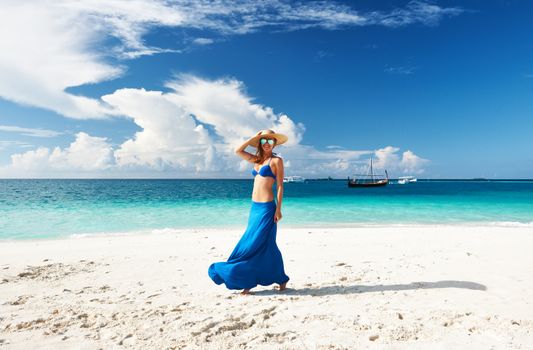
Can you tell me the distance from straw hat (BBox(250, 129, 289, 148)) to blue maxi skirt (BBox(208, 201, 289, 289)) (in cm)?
104

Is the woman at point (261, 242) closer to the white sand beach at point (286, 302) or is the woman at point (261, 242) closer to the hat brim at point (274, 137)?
the hat brim at point (274, 137)

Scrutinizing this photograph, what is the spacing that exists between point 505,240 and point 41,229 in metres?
20.5

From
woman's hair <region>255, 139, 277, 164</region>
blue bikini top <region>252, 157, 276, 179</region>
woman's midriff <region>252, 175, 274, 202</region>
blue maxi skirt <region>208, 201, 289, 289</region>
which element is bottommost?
blue maxi skirt <region>208, 201, 289, 289</region>

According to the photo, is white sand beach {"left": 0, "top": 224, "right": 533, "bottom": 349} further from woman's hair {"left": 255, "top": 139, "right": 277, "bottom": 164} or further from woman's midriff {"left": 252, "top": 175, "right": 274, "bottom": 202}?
woman's hair {"left": 255, "top": 139, "right": 277, "bottom": 164}

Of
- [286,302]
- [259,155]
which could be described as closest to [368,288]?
[286,302]

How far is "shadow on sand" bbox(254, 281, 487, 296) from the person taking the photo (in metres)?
5.48

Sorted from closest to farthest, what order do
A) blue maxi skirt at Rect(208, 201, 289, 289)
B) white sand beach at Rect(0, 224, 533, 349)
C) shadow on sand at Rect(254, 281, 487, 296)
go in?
white sand beach at Rect(0, 224, 533, 349)
blue maxi skirt at Rect(208, 201, 289, 289)
shadow on sand at Rect(254, 281, 487, 296)

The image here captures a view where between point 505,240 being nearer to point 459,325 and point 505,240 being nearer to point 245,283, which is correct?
point 459,325

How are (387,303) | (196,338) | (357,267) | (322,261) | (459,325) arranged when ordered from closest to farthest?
1. (196,338)
2. (459,325)
3. (387,303)
4. (357,267)
5. (322,261)

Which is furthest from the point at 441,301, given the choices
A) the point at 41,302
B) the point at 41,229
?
the point at 41,229

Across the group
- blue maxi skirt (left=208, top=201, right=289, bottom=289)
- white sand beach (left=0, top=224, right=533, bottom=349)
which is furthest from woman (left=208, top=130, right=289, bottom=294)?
white sand beach (left=0, top=224, right=533, bottom=349)

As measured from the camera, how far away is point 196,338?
12.3 ft

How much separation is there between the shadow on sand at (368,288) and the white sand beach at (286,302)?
0.06ft

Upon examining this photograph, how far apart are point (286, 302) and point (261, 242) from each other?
3.23 feet
